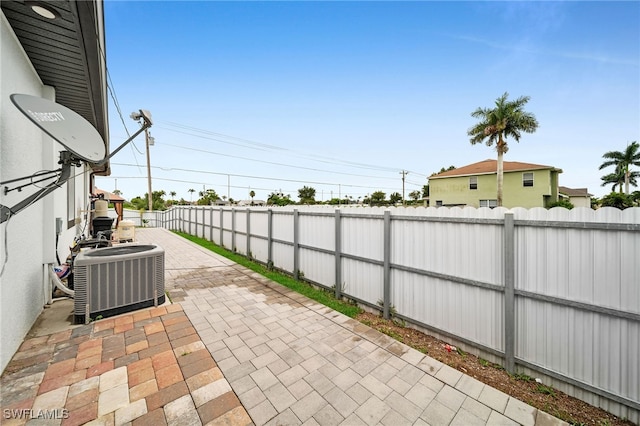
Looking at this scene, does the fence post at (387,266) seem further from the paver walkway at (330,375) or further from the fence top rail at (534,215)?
the paver walkway at (330,375)

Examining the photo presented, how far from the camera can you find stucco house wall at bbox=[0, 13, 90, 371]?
247 cm

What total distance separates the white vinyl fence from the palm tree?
23.9 metres

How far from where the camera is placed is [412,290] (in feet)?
11.7

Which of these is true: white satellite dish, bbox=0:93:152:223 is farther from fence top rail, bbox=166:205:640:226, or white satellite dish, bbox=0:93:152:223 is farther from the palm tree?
→ the palm tree

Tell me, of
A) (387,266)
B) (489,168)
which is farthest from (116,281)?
(489,168)

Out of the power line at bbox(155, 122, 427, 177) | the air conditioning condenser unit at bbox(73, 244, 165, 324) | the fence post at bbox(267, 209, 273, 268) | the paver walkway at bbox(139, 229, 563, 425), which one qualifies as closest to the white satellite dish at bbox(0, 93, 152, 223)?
the air conditioning condenser unit at bbox(73, 244, 165, 324)

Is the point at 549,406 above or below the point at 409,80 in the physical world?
below

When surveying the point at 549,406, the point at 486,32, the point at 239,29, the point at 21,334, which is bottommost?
the point at 549,406

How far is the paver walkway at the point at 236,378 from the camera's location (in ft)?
6.46

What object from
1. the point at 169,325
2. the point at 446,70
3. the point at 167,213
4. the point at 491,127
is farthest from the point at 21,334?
the point at 491,127

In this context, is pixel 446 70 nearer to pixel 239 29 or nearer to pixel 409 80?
pixel 409 80

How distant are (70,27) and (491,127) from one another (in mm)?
28255

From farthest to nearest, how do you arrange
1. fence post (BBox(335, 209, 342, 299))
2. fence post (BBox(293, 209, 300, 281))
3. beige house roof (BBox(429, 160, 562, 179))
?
beige house roof (BBox(429, 160, 562, 179))
fence post (BBox(293, 209, 300, 281))
fence post (BBox(335, 209, 342, 299))

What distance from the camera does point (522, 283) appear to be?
257cm
